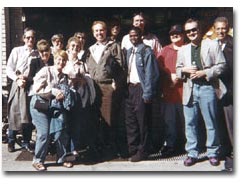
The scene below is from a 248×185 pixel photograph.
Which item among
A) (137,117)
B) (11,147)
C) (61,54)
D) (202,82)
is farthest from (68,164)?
(202,82)

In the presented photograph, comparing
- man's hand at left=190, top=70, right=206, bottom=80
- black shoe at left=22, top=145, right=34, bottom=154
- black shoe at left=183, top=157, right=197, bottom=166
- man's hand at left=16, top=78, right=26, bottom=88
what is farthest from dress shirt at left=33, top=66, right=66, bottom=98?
black shoe at left=183, top=157, right=197, bottom=166

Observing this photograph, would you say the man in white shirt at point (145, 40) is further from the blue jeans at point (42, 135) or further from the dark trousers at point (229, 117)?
the blue jeans at point (42, 135)

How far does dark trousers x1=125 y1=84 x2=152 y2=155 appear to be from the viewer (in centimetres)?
541

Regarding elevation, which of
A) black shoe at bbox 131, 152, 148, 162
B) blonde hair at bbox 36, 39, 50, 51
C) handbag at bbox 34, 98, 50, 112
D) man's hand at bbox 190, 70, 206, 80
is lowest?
black shoe at bbox 131, 152, 148, 162

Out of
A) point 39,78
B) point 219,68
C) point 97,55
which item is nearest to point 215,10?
point 219,68

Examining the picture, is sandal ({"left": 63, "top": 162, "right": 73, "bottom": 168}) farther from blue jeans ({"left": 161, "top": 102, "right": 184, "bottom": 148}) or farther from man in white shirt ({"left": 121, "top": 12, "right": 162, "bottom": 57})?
man in white shirt ({"left": 121, "top": 12, "right": 162, "bottom": 57})

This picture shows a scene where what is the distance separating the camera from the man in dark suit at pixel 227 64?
17.4ft

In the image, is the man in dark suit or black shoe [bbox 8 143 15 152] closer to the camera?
the man in dark suit

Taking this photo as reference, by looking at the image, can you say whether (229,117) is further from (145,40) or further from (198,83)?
(145,40)

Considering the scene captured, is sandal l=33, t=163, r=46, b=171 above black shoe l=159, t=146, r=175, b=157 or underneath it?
underneath

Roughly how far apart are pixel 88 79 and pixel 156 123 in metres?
0.72

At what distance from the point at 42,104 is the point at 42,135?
10.7 inches

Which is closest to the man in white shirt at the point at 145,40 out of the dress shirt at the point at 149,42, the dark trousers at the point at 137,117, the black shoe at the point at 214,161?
the dress shirt at the point at 149,42

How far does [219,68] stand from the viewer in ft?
17.5
